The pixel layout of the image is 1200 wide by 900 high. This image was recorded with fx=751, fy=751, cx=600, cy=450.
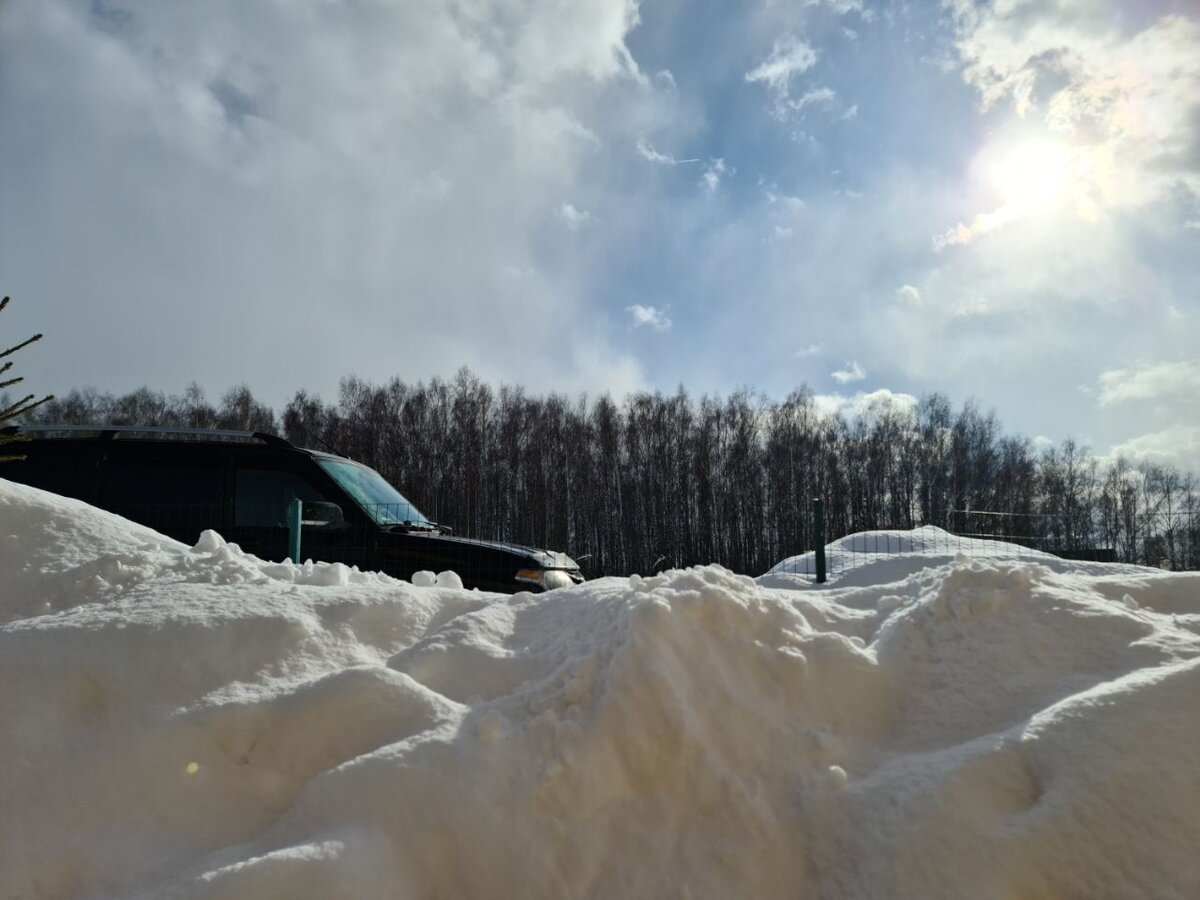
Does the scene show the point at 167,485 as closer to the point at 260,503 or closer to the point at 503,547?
the point at 260,503

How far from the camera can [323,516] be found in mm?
6043

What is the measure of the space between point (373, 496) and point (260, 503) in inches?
35.6

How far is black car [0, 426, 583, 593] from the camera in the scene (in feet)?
19.7

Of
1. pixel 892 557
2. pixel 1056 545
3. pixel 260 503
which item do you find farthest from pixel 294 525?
pixel 1056 545

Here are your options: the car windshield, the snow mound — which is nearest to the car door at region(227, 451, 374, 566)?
the car windshield

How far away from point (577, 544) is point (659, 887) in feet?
84.7

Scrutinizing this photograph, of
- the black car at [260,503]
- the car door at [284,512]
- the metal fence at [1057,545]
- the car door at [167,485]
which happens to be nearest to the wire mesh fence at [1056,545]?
the metal fence at [1057,545]

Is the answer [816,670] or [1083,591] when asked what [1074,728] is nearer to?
[816,670]

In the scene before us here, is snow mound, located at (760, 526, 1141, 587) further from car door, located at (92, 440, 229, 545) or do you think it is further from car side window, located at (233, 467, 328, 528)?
car door, located at (92, 440, 229, 545)

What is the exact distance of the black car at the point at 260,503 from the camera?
19.7 ft

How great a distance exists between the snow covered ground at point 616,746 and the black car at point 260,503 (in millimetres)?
2991

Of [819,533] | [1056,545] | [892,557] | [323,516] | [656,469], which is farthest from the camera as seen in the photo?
[656,469]

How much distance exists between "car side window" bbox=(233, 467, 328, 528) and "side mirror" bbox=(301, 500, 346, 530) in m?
0.18

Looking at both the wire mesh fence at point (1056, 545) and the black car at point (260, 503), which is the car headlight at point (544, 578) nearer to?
the black car at point (260, 503)
